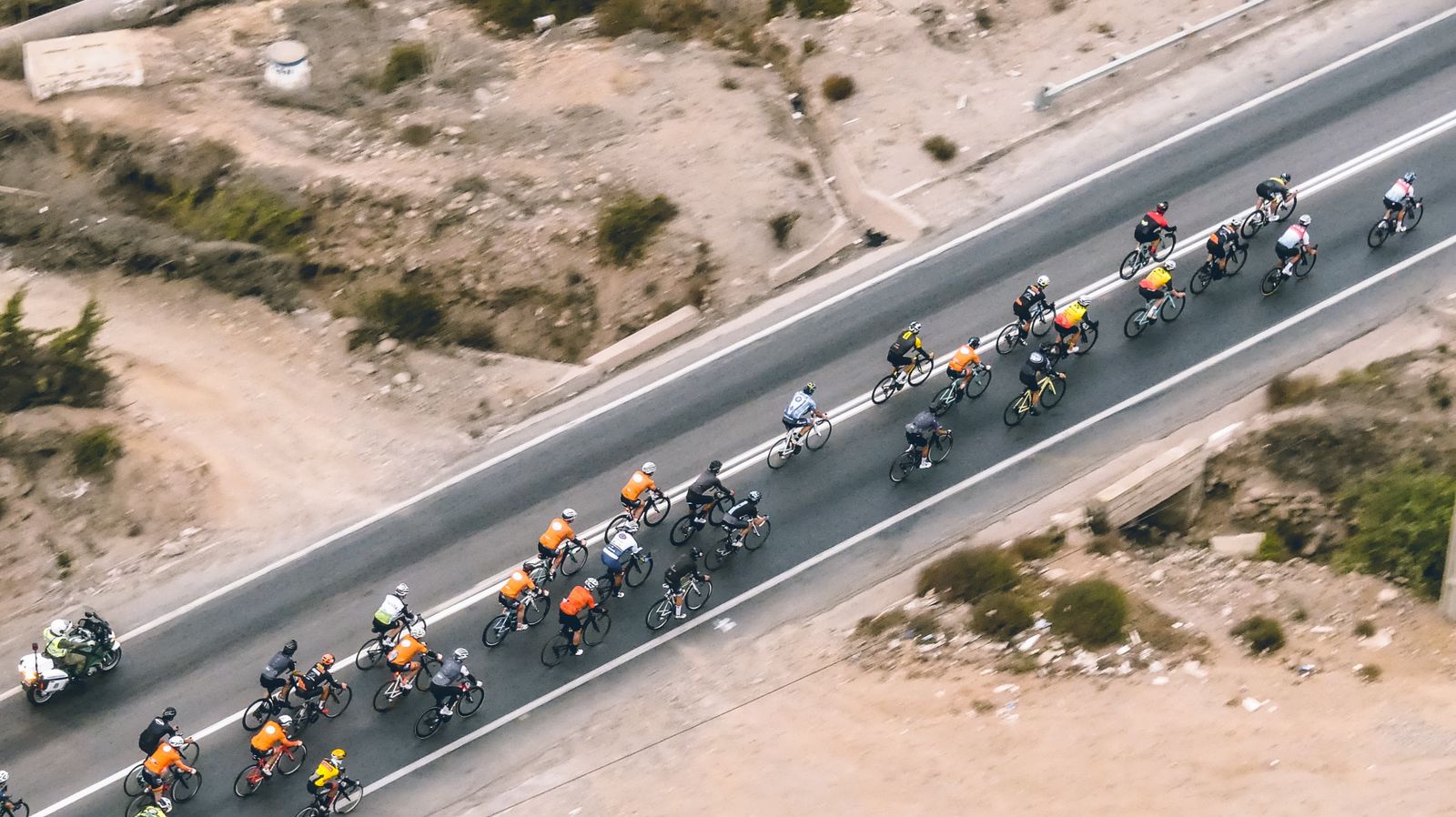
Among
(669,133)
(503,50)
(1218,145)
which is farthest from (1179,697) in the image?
(503,50)

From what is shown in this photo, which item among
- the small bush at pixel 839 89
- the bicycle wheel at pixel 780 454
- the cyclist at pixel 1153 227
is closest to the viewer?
the bicycle wheel at pixel 780 454

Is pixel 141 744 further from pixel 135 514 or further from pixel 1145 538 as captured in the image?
pixel 1145 538

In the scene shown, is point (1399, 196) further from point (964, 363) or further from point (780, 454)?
point (780, 454)

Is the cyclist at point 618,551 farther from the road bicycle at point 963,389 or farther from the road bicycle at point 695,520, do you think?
the road bicycle at point 963,389

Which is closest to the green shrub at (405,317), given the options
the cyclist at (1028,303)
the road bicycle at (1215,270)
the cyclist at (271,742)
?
the cyclist at (271,742)

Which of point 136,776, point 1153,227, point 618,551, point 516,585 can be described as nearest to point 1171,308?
point 1153,227

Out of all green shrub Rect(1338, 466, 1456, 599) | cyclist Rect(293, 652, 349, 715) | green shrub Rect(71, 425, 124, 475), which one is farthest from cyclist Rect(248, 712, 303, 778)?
green shrub Rect(1338, 466, 1456, 599)
